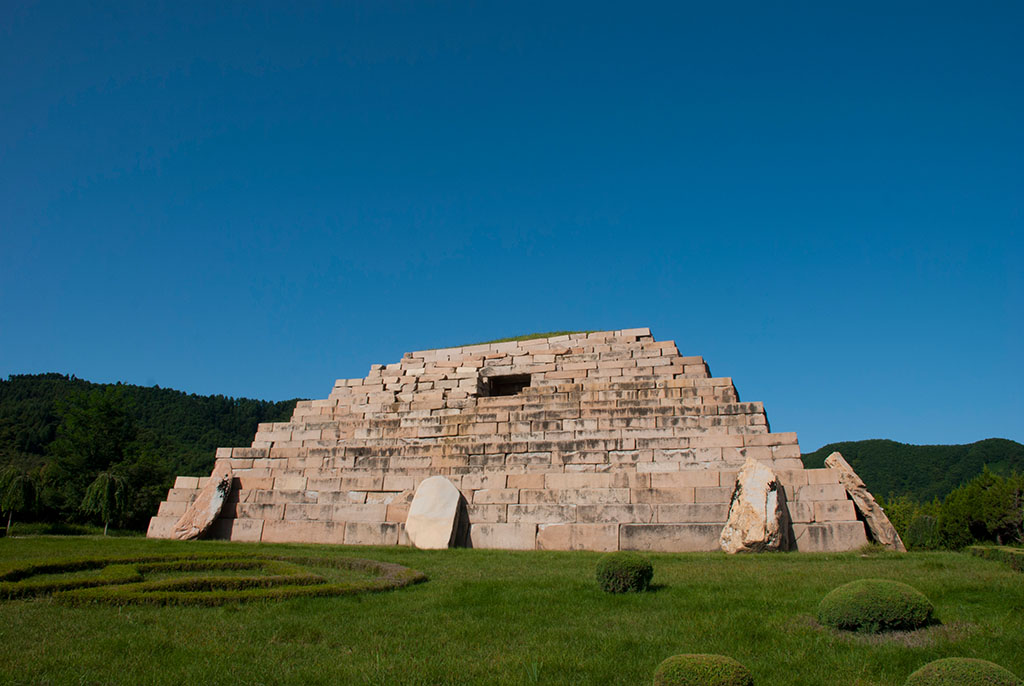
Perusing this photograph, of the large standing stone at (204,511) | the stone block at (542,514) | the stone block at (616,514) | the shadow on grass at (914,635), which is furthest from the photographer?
the large standing stone at (204,511)

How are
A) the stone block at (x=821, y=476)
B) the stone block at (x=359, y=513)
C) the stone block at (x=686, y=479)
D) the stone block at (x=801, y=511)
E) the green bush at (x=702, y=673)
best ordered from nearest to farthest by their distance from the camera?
the green bush at (x=702, y=673) → the stone block at (x=801, y=511) → the stone block at (x=821, y=476) → the stone block at (x=686, y=479) → the stone block at (x=359, y=513)

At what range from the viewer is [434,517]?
15148mm

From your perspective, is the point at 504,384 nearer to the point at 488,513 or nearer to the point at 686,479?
the point at 488,513

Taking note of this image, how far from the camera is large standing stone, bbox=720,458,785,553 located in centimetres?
1267

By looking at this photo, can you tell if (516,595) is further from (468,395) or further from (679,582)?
(468,395)

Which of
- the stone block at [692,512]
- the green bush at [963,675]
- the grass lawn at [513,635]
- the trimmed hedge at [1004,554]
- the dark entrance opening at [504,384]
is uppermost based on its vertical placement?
the dark entrance opening at [504,384]

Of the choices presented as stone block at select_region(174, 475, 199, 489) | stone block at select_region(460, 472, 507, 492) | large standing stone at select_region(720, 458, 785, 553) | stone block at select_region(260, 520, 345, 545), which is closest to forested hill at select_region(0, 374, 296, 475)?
stone block at select_region(174, 475, 199, 489)

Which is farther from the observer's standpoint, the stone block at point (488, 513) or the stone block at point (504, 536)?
the stone block at point (488, 513)

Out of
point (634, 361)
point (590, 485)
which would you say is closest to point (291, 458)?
point (590, 485)

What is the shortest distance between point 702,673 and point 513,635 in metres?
2.62

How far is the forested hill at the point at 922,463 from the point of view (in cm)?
4903

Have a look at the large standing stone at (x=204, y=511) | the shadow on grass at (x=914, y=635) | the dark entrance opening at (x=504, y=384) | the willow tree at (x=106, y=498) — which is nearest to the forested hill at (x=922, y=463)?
the dark entrance opening at (x=504, y=384)

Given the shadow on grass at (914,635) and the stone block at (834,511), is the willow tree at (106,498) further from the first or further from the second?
the shadow on grass at (914,635)

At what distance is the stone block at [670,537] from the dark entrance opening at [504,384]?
7.33 meters
